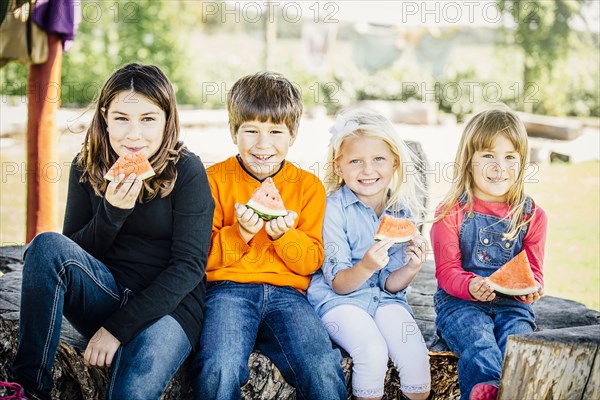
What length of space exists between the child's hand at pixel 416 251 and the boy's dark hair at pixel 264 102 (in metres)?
0.82

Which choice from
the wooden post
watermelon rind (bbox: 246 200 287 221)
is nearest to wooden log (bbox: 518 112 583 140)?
the wooden post

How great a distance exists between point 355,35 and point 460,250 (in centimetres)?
1936

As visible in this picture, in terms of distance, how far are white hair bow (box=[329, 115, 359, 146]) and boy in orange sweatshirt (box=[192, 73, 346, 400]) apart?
0.26m

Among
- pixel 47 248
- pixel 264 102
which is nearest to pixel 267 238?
pixel 264 102

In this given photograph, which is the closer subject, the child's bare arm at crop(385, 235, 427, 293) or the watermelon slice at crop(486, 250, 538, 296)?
the watermelon slice at crop(486, 250, 538, 296)

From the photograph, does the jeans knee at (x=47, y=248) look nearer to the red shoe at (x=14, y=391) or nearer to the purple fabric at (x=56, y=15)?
the red shoe at (x=14, y=391)

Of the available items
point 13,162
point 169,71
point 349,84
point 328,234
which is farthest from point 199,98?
point 328,234

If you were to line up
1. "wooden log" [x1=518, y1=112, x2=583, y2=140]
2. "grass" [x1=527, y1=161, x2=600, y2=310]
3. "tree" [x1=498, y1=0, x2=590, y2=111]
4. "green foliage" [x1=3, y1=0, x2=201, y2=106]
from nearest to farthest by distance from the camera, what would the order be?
"grass" [x1=527, y1=161, x2=600, y2=310]
"wooden log" [x1=518, y1=112, x2=583, y2=140]
"green foliage" [x1=3, y1=0, x2=201, y2=106]
"tree" [x1=498, y1=0, x2=590, y2=111]

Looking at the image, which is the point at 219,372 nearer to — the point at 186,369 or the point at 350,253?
the point at 186,369

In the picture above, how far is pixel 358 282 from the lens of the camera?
3.55 metres

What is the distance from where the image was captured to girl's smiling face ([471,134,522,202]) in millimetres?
3812

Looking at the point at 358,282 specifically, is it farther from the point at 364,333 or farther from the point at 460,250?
the point at 460,250

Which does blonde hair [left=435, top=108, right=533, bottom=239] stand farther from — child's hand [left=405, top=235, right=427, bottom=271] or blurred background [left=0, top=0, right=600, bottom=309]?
blurred background [left=0, top=0, right=600, bottom=309]

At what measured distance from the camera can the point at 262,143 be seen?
367 centimetres
